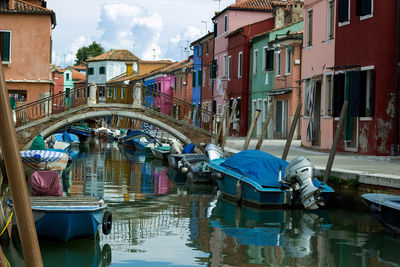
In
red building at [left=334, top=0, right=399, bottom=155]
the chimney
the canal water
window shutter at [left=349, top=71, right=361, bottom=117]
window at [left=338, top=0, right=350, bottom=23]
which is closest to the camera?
the canal water

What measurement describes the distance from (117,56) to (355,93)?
2117 inches

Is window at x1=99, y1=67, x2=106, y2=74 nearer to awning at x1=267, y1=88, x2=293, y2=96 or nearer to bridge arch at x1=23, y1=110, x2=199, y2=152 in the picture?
awning at x1=267, y1=88, x2=293, y2=96

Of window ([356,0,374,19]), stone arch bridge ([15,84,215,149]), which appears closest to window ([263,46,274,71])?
stone arch bridge ([15,84,215,149])

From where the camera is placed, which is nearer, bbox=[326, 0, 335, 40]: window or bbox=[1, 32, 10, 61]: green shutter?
bbox=[326, 0, 335, 40]: window

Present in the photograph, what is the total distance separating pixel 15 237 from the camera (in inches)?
374

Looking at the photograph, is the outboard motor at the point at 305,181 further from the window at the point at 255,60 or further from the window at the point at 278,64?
the window at the point at 255,60

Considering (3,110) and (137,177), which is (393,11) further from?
(3,110)

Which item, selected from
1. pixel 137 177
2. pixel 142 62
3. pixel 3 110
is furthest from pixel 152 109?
pixel 142 62

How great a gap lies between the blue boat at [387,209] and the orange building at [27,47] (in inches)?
719

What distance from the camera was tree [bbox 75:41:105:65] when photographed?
82.1m

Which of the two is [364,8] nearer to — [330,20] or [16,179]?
[330,20]

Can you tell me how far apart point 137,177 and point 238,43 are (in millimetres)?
14761

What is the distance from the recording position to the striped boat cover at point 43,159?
17.0 metres

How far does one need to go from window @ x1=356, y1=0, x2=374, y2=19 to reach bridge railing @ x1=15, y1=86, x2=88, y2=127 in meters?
11.1
